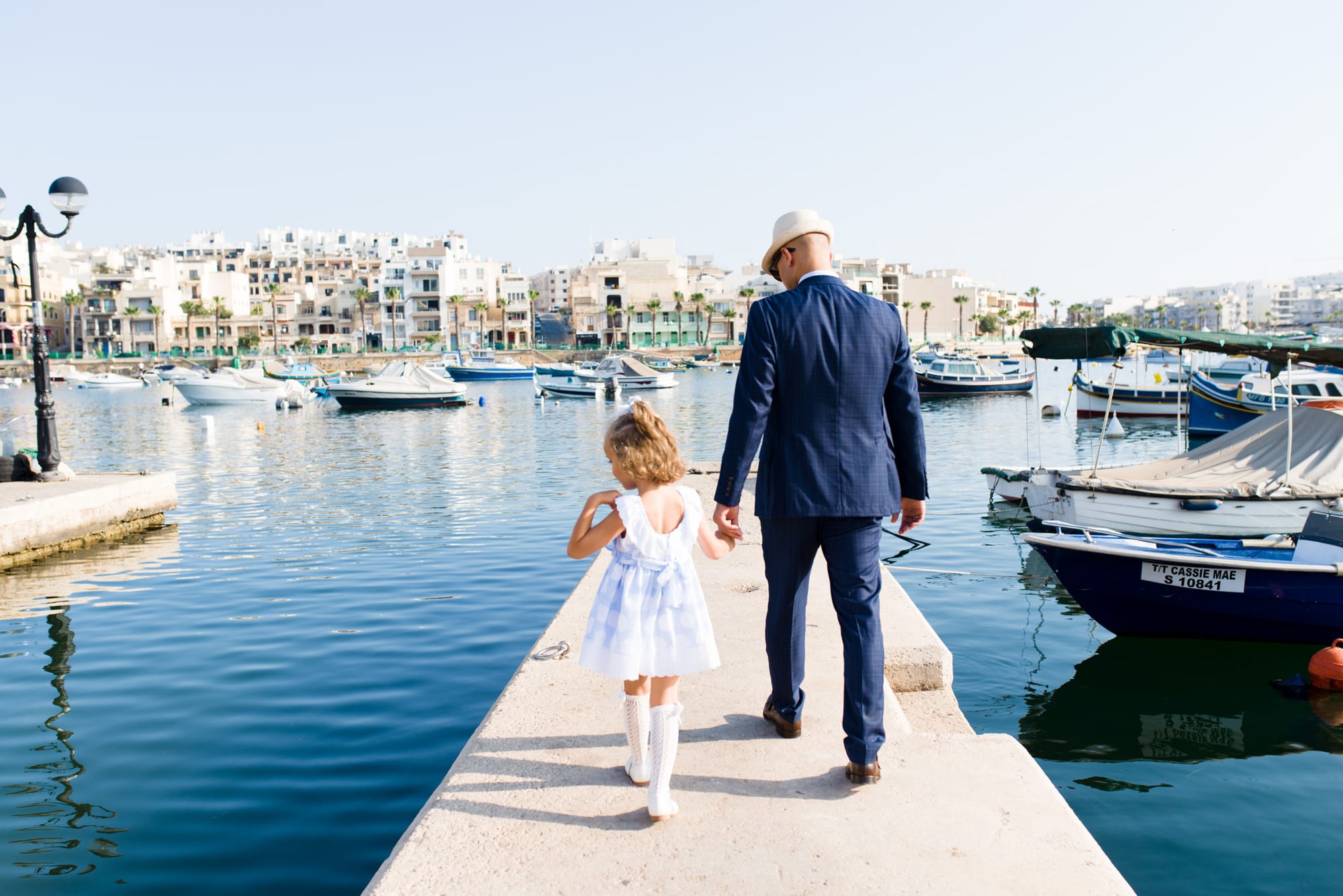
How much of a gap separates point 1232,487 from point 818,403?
10830mm

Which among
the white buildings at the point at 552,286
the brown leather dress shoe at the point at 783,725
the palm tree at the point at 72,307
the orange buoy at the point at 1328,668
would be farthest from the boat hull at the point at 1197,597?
the white buildings at the point at 552,286

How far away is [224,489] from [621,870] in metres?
20.6

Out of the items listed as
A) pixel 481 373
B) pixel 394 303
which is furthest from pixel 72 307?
pixel 481 373

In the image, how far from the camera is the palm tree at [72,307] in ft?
381

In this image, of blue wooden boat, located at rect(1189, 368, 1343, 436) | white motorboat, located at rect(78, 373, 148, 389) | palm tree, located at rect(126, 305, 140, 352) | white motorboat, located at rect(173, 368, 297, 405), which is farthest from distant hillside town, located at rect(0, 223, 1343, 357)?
blue wooden boat, located at rect(1189, 368, 1343, 436)

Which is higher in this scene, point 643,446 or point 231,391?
point 643,446

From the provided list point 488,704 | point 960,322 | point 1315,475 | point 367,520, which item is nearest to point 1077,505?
point 1315,475

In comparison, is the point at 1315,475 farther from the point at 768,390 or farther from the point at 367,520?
the point at 367,520

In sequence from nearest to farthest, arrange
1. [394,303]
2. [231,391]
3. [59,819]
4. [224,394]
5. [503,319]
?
[59,819]
[224,394]
[231,391]
[394,303]
[503,319]

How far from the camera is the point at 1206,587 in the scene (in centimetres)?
870

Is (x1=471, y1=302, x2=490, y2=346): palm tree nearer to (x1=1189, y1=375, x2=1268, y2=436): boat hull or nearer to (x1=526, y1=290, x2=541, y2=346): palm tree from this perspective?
(x1=526, y1=290, x2=541, y2=346): palm tree

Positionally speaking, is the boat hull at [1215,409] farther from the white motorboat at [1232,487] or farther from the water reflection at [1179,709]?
the water reflection at [1179,709]

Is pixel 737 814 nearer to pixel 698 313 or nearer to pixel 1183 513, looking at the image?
pixel 1183 513

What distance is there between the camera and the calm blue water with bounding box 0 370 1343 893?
5.37 m
